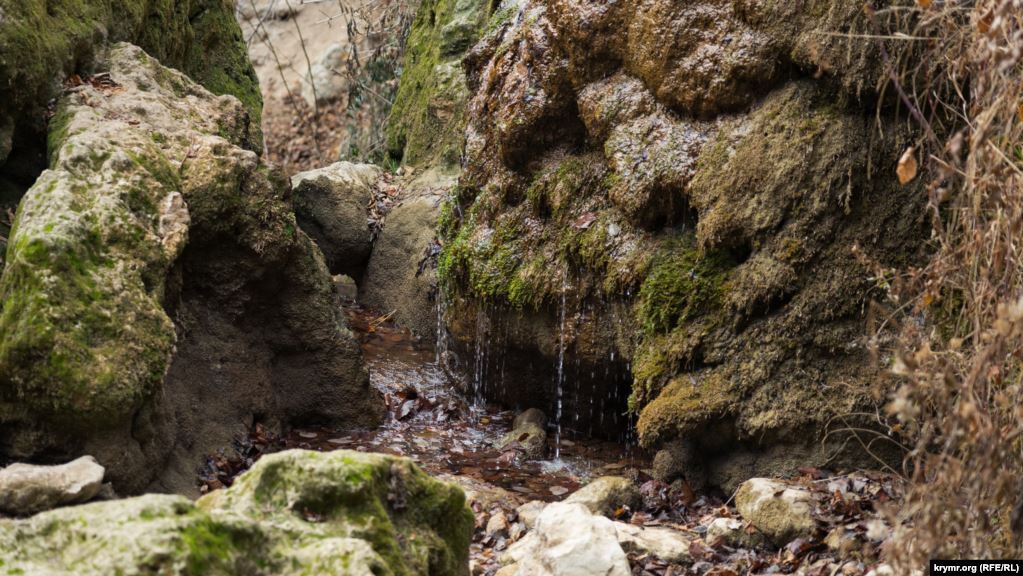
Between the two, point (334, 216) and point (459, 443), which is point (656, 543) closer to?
point (459, 443)

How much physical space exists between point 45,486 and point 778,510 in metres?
3.22

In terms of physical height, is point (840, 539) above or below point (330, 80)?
below

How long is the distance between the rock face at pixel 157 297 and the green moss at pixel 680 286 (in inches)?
81.4

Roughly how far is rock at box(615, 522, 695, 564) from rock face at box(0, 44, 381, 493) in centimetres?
230

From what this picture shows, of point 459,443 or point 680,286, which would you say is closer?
point 680,286

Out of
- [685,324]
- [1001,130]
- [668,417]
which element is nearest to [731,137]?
[685,324]

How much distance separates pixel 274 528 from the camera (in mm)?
2887

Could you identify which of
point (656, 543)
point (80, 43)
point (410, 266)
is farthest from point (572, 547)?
point (410, 266)

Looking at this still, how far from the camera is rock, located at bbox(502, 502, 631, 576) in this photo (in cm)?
384

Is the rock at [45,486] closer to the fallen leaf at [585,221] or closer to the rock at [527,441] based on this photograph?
the rock at [527,441]

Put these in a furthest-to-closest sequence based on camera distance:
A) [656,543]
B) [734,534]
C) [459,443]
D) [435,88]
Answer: [435,88] < [459,443] < [734,534] < [656,543]

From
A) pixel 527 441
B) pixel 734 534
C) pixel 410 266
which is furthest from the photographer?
pixel 410 266

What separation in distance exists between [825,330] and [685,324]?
2.59ft

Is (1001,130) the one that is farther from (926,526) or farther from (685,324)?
(685,324)
